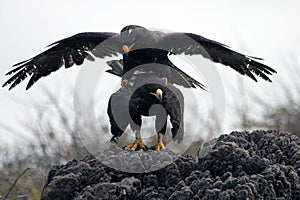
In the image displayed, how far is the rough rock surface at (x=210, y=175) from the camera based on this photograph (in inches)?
265

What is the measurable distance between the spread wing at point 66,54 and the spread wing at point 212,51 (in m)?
0.77

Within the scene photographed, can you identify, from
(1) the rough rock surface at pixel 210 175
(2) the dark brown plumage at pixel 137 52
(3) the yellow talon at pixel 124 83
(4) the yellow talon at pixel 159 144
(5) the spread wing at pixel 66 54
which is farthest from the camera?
(5) the spread wing at pixel 66 54

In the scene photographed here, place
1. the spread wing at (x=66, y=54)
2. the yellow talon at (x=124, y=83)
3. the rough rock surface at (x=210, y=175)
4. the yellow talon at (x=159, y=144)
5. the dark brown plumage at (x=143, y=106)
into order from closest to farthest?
the rough rock surface at (x=210, y=175)
the yellow talon at (x=159, y=144)
the dark brown plumage at (x=143, y=106)
the yellow talon at (x=124, y=83)
the spread wing at (x=66, y=54)

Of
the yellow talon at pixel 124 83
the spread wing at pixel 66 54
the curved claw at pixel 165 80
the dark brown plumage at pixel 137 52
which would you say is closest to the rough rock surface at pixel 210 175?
the yellow talon at pixel 124 83

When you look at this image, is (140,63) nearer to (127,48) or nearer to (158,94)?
(127,48)

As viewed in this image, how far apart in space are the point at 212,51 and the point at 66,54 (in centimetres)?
212

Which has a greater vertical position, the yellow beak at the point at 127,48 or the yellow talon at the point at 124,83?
the yellow beak at the point at 127,48

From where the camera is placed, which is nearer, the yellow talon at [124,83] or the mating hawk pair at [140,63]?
the mating hawk pair at [140,63]

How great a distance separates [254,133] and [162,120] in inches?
84.1

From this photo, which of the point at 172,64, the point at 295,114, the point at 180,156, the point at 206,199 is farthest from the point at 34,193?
the point at 206,199

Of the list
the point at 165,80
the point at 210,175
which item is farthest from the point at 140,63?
the point at 210,175

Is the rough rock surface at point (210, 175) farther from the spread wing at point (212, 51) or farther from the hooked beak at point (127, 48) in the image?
the spread wing at point (212, 51)

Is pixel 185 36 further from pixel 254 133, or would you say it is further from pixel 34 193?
pixel 34 193

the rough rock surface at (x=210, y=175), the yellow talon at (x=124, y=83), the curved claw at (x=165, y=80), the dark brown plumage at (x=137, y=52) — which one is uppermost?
the dark brown plumage at (x=137, y=52)
